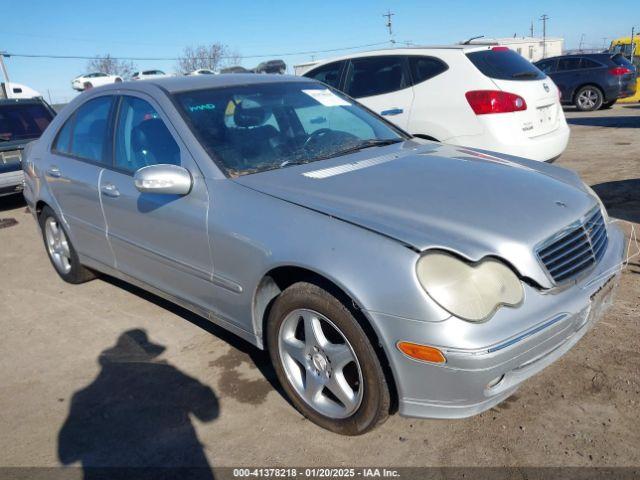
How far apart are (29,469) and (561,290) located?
8.33 ft

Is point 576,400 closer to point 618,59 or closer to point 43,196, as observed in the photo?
point 43,196

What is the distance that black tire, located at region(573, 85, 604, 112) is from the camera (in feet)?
51.6

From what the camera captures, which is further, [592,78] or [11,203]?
[592,78]

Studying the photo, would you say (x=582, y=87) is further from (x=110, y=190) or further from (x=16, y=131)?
(x=110, y=190)

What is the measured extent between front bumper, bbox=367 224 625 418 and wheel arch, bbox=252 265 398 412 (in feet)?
0.25

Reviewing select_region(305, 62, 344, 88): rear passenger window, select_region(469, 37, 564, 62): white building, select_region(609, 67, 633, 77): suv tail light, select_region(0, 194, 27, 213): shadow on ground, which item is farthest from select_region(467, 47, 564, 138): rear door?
select_region(469, 37, 564, 62): white building

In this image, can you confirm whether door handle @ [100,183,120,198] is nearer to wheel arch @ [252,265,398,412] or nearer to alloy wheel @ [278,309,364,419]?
wheel arch @ [252,265,398,412]

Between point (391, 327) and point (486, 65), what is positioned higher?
point (486, 65)

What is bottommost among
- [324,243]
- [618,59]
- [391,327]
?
[618,59]

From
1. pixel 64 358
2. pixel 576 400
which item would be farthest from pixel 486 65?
pixel 64 358

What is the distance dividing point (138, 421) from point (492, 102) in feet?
14.3

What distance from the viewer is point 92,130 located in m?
4.02

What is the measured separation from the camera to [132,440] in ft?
8.96

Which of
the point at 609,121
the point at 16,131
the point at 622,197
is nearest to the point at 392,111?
the point at 622,197
